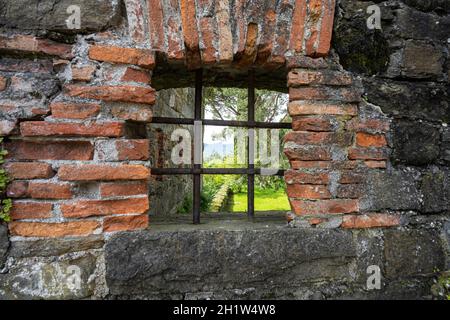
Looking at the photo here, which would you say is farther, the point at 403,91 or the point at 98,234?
the point at 403,91

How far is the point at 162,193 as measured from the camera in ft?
11.9

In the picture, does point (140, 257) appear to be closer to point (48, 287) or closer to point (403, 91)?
point (48, 287)

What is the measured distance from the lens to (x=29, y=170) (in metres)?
1.33

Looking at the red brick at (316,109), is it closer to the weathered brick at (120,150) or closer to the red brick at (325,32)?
the red brick at (325,32)

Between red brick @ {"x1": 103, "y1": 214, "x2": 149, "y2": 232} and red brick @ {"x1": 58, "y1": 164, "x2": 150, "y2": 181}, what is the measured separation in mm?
186

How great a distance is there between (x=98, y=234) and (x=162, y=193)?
89.0 inches

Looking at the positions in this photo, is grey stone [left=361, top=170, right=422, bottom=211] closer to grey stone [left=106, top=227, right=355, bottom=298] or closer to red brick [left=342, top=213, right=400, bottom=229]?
red brick [left=342, top=213, right=400, bottom=229]

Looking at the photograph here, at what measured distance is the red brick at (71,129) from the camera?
1.32m

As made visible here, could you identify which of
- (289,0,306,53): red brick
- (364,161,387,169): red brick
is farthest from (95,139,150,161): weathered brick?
(364,161,387,169): red brick

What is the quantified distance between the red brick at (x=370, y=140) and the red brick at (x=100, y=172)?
111 centimetres

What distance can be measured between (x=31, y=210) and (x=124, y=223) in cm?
39

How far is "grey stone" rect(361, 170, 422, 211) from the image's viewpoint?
1569mm

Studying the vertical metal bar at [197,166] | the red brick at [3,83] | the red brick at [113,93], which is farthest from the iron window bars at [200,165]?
the red brick at [3,83]
